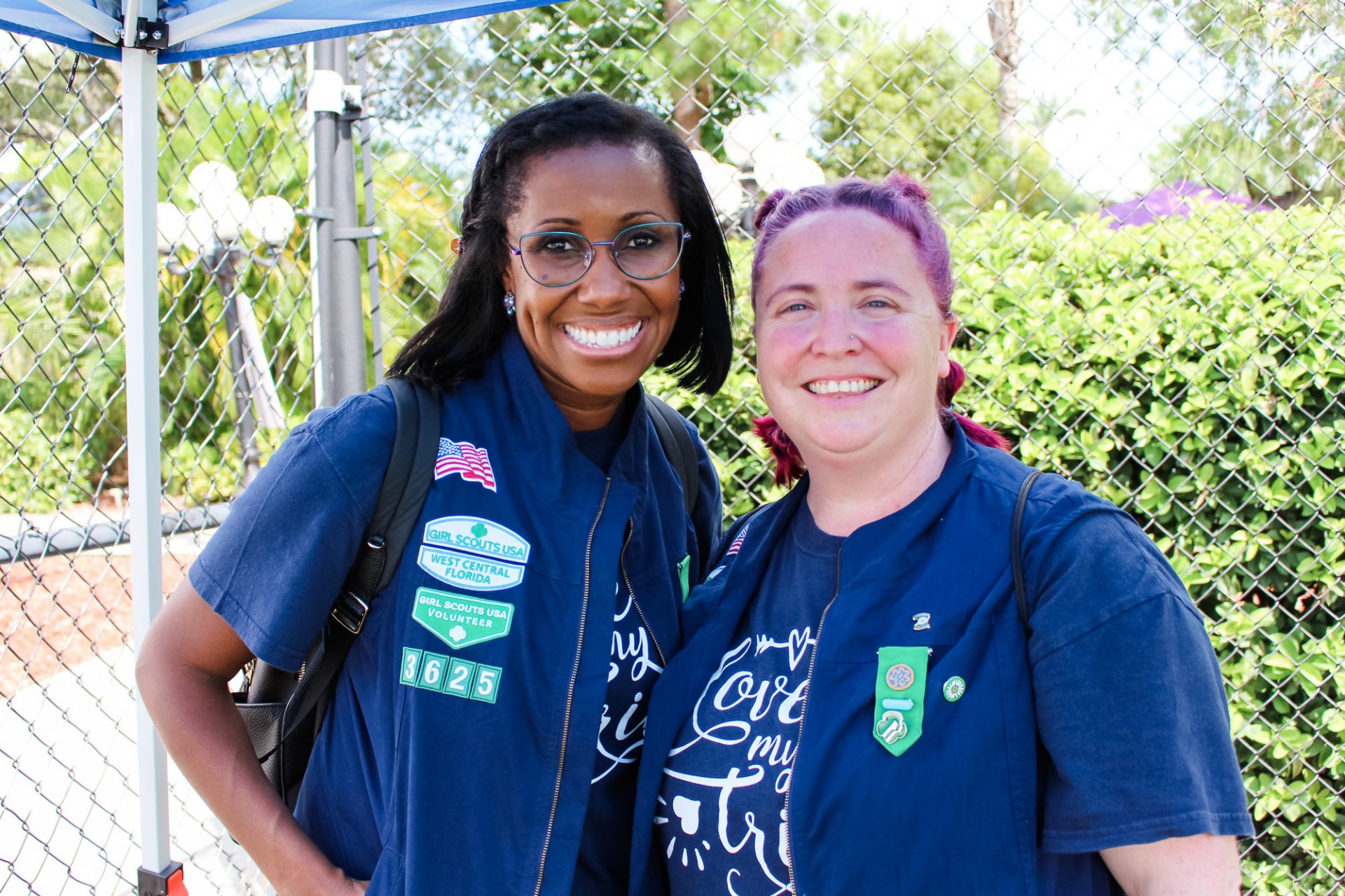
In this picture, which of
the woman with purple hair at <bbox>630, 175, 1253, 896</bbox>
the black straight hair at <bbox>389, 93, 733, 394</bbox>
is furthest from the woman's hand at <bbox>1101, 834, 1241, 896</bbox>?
the black straight hair at <bbox>389, 93, 733, 394</bbox>

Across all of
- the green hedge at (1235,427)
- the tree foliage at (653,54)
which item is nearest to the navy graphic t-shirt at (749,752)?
the green hedge at (1235,427)

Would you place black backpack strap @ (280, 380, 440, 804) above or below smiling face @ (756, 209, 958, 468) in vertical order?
below

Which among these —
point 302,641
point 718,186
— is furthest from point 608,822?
point 718,186

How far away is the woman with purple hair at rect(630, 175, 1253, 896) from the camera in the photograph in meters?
1.30

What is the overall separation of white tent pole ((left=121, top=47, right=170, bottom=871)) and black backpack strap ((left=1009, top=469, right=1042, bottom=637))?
5.90 ft

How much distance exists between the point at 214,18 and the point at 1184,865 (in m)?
2.30

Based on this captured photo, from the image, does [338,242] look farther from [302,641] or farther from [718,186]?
[718,186]

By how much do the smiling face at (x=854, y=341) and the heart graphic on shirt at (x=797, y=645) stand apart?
1.00 ft

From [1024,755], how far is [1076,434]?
8.59 feet

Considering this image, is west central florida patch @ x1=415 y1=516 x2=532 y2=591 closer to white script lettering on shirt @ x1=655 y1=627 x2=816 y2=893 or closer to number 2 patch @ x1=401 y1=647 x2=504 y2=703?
number 2 patch @ x1=401 y1=647 x2=504 y2=703

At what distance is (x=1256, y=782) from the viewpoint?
3.46 m

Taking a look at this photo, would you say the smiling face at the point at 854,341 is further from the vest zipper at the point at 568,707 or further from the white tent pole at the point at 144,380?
the white tent pole at the point at 144,380

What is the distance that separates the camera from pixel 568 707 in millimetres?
1618

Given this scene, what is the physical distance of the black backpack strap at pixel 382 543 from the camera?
1.61 meters
